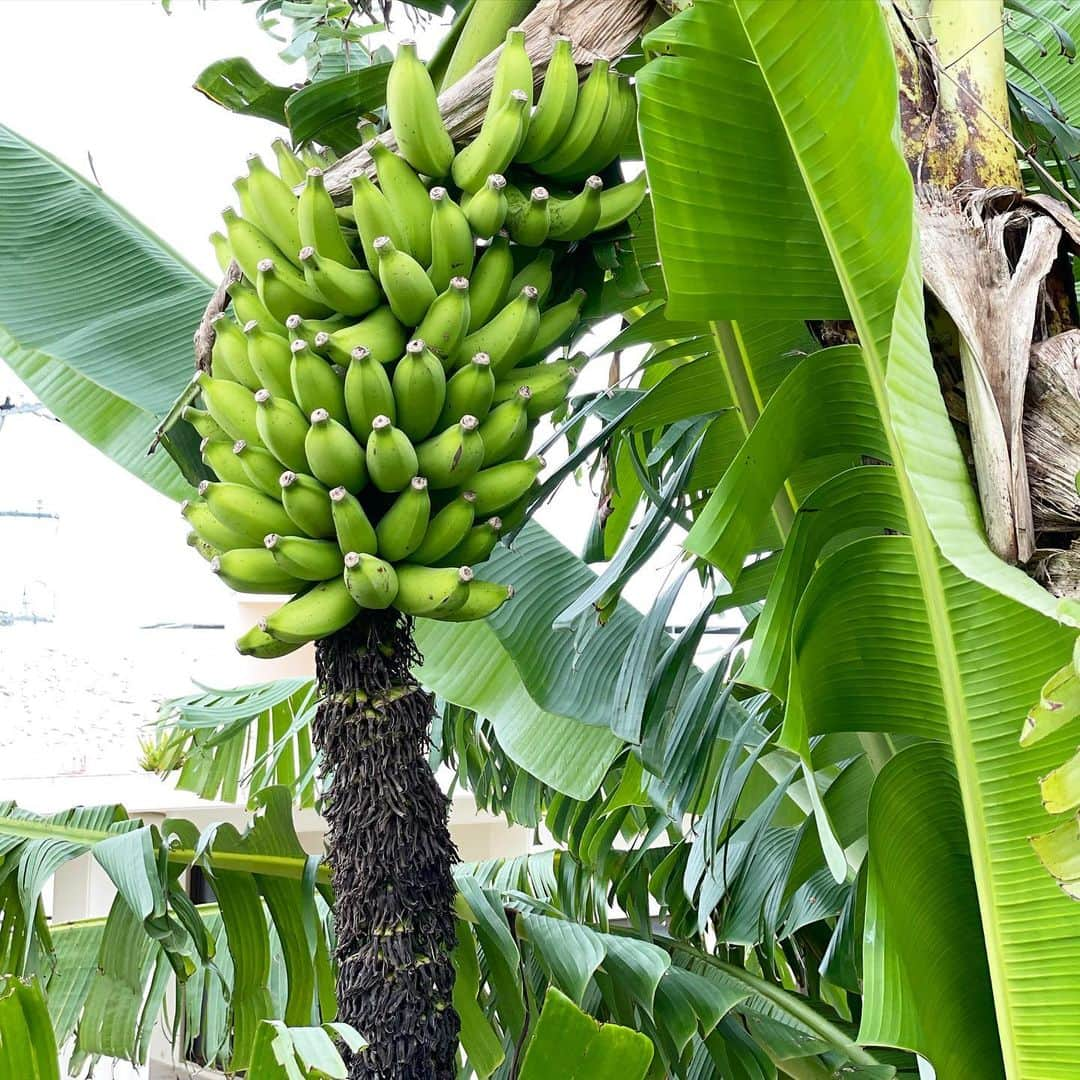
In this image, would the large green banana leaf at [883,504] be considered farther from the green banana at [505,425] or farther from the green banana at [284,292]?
the green banana at [284,292]

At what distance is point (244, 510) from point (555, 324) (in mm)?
240

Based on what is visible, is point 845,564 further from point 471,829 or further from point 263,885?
point 471,829

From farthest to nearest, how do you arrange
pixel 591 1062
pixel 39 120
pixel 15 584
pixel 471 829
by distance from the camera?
1. pixel 471 829
2. pixel 15 584
3. pixel 39 120
4. pixel 591 1062

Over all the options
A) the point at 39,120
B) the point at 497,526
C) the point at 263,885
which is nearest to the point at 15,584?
the point at 39,120

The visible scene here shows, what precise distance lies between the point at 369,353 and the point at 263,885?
0.65 metres

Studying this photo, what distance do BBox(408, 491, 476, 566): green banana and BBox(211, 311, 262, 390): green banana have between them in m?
0.14

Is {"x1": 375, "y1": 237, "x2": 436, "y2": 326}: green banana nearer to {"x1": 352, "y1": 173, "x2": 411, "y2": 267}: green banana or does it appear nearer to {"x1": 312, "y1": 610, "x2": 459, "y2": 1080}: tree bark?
{"x1": 352, "y1": 173, "x2": 411, "y2": 267}: green banana

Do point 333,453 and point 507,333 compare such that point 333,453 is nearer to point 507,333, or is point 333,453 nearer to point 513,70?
point 507,333

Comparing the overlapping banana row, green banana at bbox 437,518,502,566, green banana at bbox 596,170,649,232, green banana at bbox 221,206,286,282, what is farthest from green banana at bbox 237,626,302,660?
green banana at bbox 596,170,649,232

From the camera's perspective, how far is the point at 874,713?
2.32 feet

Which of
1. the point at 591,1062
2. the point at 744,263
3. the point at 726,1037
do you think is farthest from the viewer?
the point at 726,1037

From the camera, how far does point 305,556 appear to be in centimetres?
61

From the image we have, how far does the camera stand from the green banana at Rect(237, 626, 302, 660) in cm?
64

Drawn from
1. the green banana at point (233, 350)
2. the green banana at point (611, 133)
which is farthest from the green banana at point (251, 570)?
the green banana at point (611, 133)
